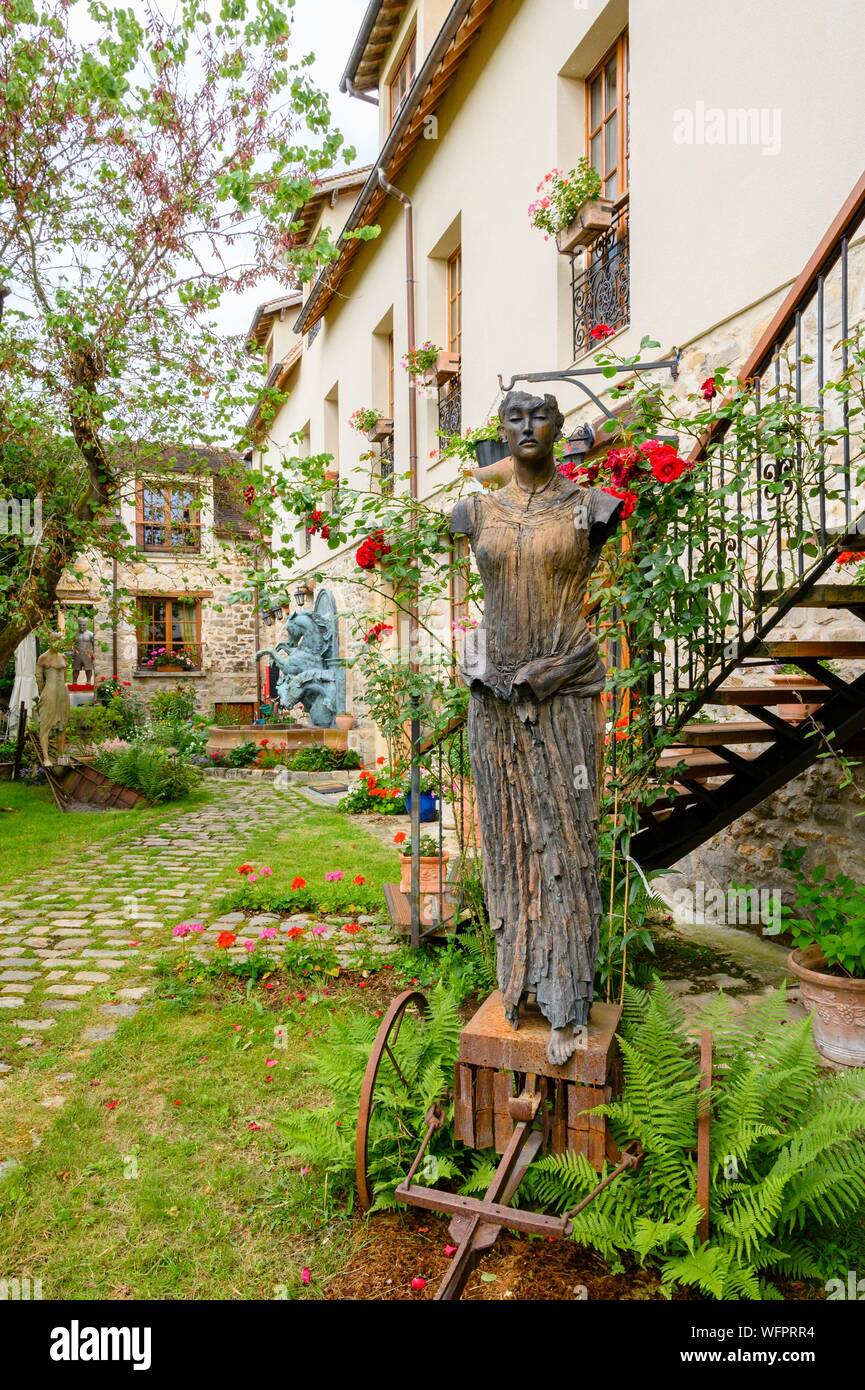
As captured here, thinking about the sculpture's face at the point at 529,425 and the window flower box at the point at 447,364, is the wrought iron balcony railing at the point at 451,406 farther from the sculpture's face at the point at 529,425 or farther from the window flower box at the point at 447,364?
the sculpture's face at the point at 529,425

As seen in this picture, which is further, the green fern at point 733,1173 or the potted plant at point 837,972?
the potted plant at point 837,972

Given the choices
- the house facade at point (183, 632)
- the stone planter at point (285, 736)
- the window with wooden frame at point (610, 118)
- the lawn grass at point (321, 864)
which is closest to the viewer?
the lawn grass at point (321, 864)

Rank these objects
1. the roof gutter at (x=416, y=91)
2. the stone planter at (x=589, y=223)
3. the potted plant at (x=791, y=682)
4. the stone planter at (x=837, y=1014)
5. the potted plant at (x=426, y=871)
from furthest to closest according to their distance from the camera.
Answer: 1. the roof gutter at (x=416, y=91)
2. the stone planter at (x=589, y=223)
3. the potted plant at (x=426, y=871)
4. the potted plant at (x=791, y=682)
5. the stone planter at (x=837, y=1014)

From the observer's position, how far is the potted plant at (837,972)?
340 cm

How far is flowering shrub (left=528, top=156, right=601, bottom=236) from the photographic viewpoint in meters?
6.31

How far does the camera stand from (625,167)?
20.8 ft

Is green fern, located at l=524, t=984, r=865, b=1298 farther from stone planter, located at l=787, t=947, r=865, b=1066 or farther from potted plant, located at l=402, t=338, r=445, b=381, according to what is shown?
potted plant, located at l=402, t=338, r=445, b=381

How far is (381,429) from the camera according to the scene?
11.9m

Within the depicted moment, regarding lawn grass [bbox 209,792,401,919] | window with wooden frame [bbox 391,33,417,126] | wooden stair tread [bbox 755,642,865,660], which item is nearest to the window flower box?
window with wooden frame [bbox 391,33,417,126]

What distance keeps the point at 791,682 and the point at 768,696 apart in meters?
0.70

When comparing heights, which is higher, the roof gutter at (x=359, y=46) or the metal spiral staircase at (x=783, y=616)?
the roof gutter at (x=359, y=46)

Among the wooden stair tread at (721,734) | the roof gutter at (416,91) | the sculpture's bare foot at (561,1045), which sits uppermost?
the roof gutter at (416,91)

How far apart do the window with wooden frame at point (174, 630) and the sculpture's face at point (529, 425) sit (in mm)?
19557

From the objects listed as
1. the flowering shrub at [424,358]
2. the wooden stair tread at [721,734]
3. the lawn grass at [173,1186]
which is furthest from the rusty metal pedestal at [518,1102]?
the flowering shrub at [424,358]
